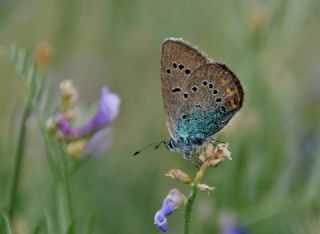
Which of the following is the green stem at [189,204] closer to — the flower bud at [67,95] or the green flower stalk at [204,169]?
the green flower stalk at [204,169]

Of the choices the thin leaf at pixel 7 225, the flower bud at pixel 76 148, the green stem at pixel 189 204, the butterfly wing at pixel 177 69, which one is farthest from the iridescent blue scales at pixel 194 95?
the thin leaf at pixel 7 225

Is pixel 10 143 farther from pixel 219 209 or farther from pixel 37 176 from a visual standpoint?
pixel 219 209

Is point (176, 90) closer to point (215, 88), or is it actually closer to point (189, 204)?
point (215, 88)

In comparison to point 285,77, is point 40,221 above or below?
below

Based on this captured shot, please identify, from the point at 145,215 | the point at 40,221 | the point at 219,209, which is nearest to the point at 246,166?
the point at 219,209

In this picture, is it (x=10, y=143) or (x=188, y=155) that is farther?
(x=10, y=143)

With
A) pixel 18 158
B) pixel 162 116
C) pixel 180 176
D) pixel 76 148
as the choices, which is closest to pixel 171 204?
pixel 180 176

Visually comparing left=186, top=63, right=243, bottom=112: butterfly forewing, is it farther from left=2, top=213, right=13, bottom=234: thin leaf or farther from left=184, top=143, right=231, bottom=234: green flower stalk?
left=2, top=213, right=13, bottom=234: thin leaf
